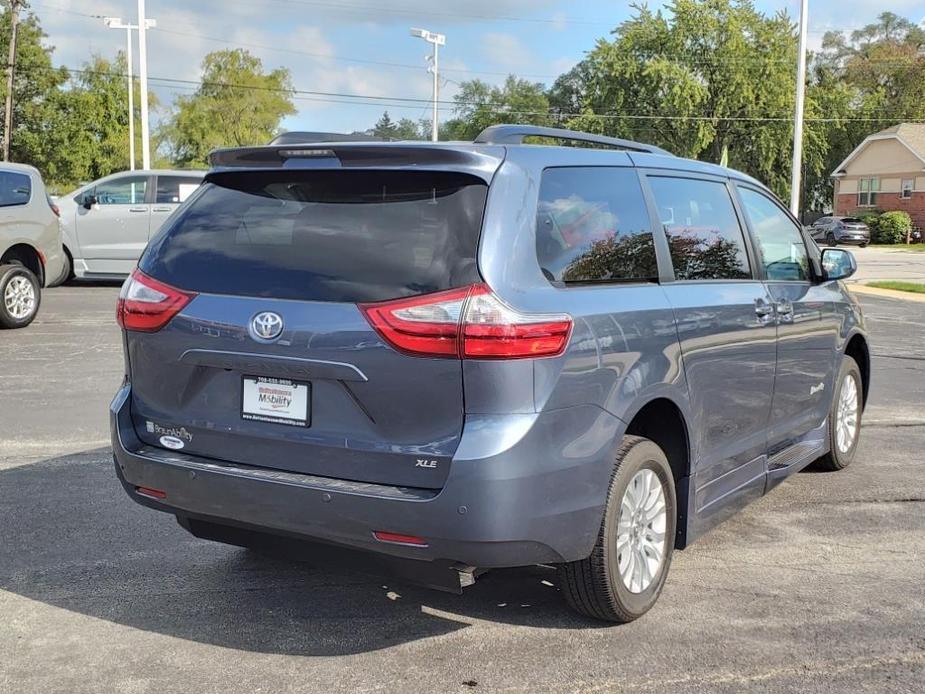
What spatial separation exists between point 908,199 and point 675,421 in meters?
57.4

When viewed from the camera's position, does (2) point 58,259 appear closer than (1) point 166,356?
No

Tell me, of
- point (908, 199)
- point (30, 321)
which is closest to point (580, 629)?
point (30, 321)

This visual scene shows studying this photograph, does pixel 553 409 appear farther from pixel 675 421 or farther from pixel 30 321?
pixel 30 321

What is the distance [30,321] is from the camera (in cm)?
1204

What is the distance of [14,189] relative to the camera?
11453 millimetres

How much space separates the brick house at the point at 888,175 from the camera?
5403cm

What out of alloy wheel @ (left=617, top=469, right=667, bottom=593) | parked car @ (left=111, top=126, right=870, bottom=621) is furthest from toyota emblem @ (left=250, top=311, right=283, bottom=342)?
alloy wheel @ (left=617, top=469, right=667, bottom=593)

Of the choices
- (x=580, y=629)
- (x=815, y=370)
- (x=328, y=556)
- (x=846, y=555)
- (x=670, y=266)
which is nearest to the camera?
(x=328, y=556)

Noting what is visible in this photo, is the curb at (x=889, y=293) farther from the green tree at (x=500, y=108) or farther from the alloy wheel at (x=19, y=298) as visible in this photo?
the green tree at (x=500, y=108)

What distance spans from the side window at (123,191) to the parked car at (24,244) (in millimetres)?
4994

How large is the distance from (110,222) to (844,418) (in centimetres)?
1406

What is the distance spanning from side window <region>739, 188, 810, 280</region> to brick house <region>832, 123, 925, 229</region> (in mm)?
53711

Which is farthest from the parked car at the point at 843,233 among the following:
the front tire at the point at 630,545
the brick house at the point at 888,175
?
the front tire at the point at 630,545

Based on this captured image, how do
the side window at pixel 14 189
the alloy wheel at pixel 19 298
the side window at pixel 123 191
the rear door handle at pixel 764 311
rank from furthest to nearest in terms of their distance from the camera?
the side window at pixel 123 191 < the alloy wheel at pixel 19 298 < the side window at pixel 14 189 < the rear door handle at pixel 764 311
